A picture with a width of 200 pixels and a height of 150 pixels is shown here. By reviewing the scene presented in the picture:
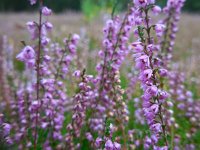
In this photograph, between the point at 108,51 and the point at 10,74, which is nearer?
the point at 108,51

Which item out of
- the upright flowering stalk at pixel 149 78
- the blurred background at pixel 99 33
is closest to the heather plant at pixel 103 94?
the upright flowering stalk at pixel 149 78

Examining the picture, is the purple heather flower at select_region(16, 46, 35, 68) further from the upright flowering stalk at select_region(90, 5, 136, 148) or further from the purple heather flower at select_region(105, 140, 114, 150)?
the purple heather flower at select_region(105, 140, 114, 150)

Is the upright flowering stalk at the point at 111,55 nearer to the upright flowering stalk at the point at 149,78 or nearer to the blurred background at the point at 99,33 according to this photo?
the upright flowering stalk at the point at 149,78

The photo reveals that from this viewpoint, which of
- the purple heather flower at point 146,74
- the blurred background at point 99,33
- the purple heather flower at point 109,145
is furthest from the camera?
the blurred background at point 99,33

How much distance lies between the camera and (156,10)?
125 inches

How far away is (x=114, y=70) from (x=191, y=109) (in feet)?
6.59

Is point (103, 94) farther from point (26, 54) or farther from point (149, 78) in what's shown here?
point (149, 78)

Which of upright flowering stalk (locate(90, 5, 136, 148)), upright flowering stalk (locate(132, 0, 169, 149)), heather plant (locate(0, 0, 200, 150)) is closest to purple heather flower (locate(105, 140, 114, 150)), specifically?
heather plant (locate(0, 0, 200, 150))

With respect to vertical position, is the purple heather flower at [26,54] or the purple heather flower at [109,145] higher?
the purple heather flower at [26,54]

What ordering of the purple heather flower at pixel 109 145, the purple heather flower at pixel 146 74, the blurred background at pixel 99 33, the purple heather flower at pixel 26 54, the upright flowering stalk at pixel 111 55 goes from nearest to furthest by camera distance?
the purple heather flower at pixel 146 74 → the purple heather flower at pixel 109 145 → the purple heather flower at pixel 26 54 → the upright flowering stalk at pixel 111 55 → the blurred background at pixel 99 33

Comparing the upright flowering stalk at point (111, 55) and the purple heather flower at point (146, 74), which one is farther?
the upright flowering stalk at point (111, 55)

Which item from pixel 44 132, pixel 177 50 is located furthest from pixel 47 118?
pixel 177 50

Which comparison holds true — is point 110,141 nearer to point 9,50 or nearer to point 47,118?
point 47,118

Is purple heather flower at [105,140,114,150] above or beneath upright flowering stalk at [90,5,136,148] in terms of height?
beneath
